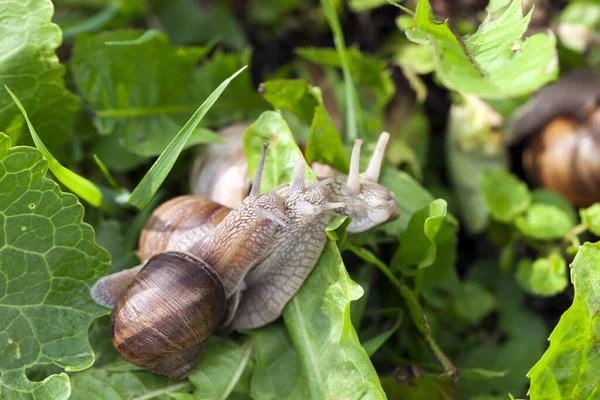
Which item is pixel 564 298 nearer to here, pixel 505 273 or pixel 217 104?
pixel 505 273

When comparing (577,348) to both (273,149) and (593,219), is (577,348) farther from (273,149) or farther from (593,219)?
(273,149)

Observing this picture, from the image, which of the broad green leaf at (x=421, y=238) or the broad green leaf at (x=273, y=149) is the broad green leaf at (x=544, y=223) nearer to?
the broad green leaf at (x=421, y=238)

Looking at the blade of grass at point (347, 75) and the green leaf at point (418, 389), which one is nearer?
the green leaf at point (418, 389)

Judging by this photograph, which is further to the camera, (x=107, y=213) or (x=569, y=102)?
(x=569, y=102)

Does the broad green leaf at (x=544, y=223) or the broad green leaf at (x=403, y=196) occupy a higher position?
the broad green leaf at (x=403, y=196)

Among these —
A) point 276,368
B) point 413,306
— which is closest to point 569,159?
point 413,306

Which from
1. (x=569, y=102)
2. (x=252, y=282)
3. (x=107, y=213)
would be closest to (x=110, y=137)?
(x=107, y=213)

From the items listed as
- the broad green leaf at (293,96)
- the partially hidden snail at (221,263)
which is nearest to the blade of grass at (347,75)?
the broad green leaf at (293,96)
